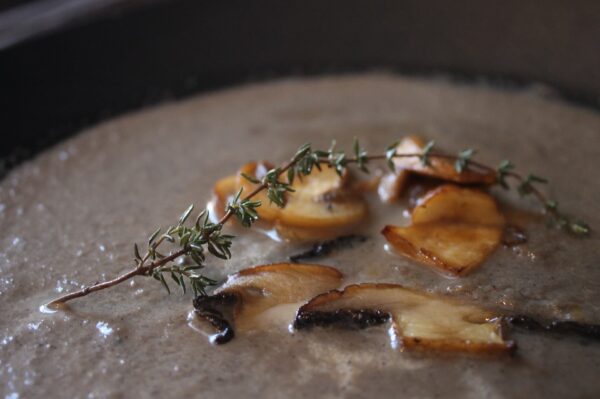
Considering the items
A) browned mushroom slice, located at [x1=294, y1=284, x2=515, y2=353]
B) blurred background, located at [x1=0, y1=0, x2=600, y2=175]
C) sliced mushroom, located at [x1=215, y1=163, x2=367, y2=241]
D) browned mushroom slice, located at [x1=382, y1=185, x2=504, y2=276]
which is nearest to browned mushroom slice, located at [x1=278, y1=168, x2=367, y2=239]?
sliced mushroom, located at [x1=215, y1=163, x2=367, y2=241]

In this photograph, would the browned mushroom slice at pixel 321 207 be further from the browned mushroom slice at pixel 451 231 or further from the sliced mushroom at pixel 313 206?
A: the browned mushroom slice at pixel 451 231

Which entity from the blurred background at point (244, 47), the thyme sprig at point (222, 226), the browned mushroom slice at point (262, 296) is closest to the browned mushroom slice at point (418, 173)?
the thyme sprig at point (222, 226)

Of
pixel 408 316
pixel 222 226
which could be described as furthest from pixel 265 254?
pixel 408 316

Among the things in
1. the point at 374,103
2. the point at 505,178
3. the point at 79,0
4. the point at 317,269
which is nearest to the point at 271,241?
the point at 317,269

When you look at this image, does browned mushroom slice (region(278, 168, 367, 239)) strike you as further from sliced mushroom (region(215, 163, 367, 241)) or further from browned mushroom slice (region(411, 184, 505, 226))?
browned mushroom slice (region(411, 184, 505, 226))

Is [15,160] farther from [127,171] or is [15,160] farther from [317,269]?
[317,269]
